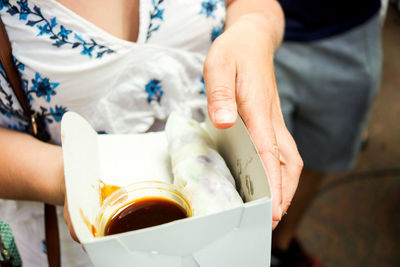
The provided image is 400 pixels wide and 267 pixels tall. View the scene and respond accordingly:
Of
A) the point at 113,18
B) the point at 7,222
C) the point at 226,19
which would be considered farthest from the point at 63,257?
the point at 226,19

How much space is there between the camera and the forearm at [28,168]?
0.80m

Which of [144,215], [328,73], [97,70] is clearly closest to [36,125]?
[97,70]

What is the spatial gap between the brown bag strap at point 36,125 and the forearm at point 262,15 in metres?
0.51

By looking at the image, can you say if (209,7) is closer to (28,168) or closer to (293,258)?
(28,168)

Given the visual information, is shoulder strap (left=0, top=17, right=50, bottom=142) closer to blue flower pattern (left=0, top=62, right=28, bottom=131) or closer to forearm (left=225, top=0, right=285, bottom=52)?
blue flower pattern (left=0, top=62, right=28, bottom=131)

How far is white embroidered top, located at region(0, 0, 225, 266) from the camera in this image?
2.48 feet

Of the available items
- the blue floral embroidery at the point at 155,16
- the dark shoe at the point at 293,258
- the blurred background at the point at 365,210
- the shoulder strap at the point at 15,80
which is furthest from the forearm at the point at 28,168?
the blurred background at the point at 365,210

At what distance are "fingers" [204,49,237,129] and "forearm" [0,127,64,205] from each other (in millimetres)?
360

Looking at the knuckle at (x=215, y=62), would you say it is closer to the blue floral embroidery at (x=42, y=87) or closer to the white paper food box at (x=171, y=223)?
the white paper food box at (x=171, y=223)

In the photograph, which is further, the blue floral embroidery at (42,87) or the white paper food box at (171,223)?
the blue floral embroidery at (42,87)

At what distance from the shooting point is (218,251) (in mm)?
581

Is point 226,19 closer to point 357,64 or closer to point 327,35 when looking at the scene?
point 327,35

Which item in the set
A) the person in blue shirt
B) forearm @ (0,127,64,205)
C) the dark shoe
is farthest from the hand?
the dark shoe

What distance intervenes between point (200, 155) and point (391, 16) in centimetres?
329
